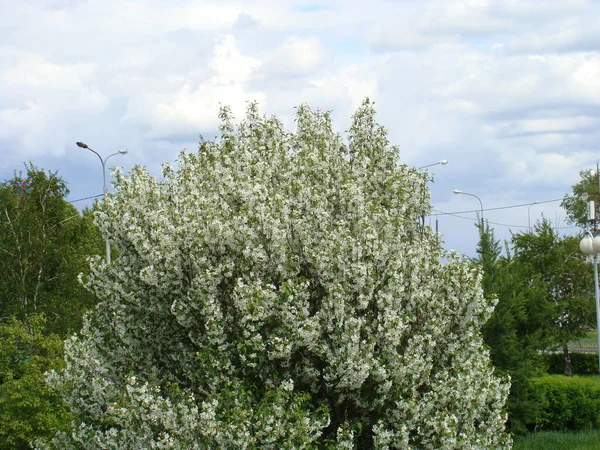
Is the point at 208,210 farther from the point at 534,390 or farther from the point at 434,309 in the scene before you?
the point at 534,390

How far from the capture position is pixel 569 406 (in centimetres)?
2523

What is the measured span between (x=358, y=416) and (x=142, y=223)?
14.7 ft

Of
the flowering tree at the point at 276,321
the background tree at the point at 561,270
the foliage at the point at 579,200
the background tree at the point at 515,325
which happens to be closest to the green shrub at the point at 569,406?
the background tree at the point at 515,325

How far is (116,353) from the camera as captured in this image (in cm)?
1273

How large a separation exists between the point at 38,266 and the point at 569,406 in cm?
1894

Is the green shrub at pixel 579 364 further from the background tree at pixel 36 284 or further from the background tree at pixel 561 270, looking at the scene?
the background tree at pixel 36 284

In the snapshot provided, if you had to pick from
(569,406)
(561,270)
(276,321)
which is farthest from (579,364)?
(276,321)

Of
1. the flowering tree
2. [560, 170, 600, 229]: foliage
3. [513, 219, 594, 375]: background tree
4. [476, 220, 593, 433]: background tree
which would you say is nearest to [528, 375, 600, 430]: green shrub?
[476, 220, 593, 433]: background tree

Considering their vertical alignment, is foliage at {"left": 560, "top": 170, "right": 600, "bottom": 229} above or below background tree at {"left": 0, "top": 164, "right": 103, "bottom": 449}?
above

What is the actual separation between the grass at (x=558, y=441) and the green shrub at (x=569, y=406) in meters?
0.81

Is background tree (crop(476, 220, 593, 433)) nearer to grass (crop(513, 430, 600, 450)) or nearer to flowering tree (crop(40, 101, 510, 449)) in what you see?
grass (crop(513, 430, 600, 450))

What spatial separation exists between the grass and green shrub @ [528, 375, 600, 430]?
805 mm

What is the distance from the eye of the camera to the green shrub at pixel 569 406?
82.2 feet

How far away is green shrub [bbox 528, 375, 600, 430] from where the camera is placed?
25.1 meters
